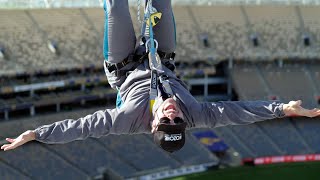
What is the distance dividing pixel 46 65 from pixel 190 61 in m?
6.68

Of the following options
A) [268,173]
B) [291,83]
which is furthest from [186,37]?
[268,173]

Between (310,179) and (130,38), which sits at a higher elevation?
(130,38)

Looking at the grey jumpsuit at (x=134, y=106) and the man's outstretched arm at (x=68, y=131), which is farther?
the grey jumpsuit at (x=134, y=106)

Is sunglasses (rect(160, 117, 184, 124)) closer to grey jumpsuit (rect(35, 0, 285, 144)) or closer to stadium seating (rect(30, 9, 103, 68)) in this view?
grey jumpsuit (rect(35, 0, 285, 144))

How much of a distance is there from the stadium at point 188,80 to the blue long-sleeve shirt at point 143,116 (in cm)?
1471

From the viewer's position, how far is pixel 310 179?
2136 centimetres

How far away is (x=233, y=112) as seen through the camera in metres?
5.77

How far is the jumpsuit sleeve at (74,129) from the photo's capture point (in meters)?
5.43

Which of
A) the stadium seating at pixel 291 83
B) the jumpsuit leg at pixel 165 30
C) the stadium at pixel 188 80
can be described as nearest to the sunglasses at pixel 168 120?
the jumpsuit leg at pixel 165 30

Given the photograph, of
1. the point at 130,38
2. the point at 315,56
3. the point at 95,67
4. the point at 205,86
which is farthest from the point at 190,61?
the point at 130,38

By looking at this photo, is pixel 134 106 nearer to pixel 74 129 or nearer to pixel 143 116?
pixel 143 116

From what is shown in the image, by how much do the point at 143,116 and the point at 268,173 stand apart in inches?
679

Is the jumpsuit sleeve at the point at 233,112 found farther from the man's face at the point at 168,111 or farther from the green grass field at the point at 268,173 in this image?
the green grass field at the point at 268,173

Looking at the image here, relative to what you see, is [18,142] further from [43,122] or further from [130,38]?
[43,122]
